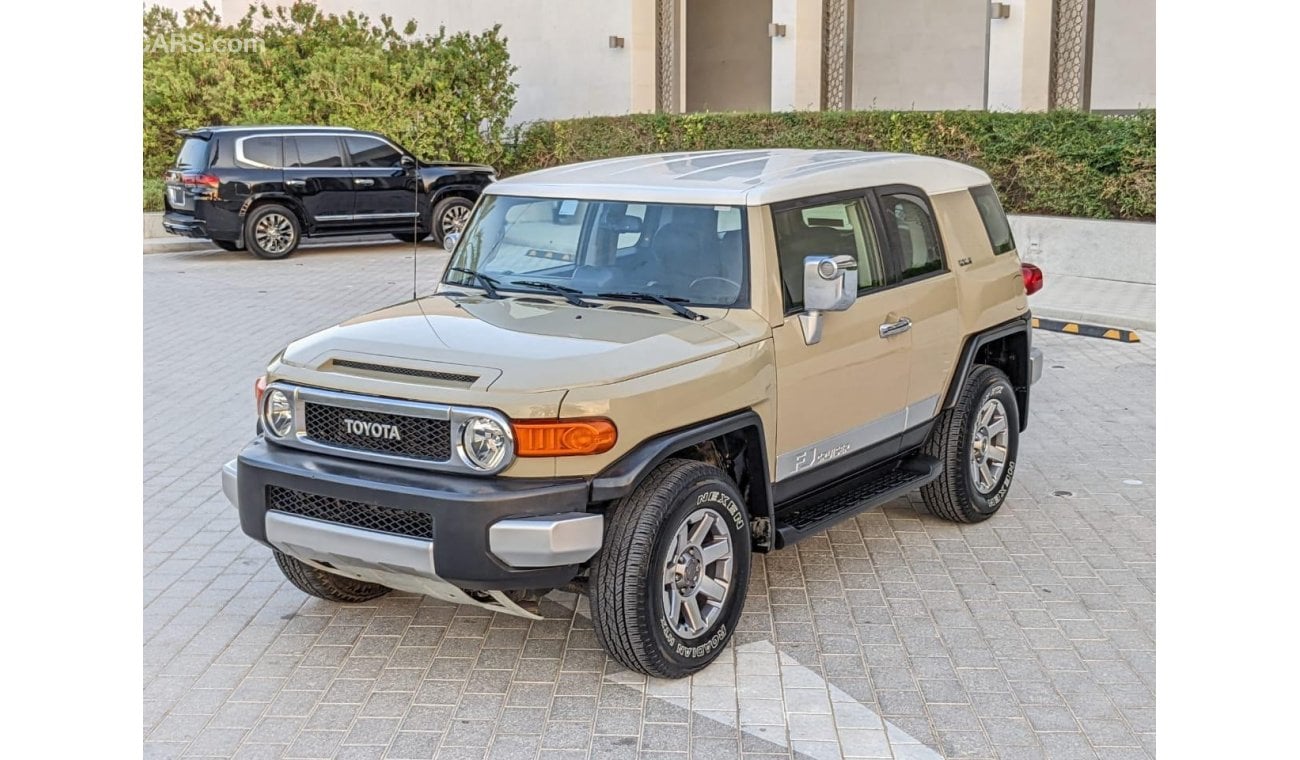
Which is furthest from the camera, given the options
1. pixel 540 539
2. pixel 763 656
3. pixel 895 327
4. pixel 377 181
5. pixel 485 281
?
pixel 377 181

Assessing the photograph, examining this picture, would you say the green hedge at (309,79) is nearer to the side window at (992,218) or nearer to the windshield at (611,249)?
the side window at (992,218)

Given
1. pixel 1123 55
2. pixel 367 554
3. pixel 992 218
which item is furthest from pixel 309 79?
pixel 367 554

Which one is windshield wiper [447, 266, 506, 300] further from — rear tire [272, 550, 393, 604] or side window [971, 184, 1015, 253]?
side window [971, 184, 1015, 253]

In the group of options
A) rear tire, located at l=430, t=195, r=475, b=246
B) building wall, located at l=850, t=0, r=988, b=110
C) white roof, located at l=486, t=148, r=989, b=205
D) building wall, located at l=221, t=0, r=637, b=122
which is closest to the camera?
white roof, located at l=486, t=148, r=989, b=205

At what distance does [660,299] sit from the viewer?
19.0 ft

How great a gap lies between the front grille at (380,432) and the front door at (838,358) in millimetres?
1540

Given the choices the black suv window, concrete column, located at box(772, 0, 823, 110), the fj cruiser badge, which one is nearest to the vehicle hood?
the fj cruiser badge

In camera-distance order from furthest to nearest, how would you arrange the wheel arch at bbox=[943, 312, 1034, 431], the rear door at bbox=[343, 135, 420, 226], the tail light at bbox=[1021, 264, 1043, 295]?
the rear door at bbox=[343, 135, 420, 226] → the tail light at bbox=[1021, 264, 1043, 295] → the wheel arch at bbox=[943, 312, 1034, 431]

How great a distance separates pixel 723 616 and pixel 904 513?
2371 mm

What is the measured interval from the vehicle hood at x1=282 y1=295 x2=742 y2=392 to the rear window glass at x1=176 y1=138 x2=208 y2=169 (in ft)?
47.1

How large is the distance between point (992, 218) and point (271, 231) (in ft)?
46.9

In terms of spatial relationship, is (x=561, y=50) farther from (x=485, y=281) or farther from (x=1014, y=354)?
(x=485, y=281)

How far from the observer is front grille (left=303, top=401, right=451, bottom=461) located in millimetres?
4887

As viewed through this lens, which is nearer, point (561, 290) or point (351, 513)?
point (351, 513)
